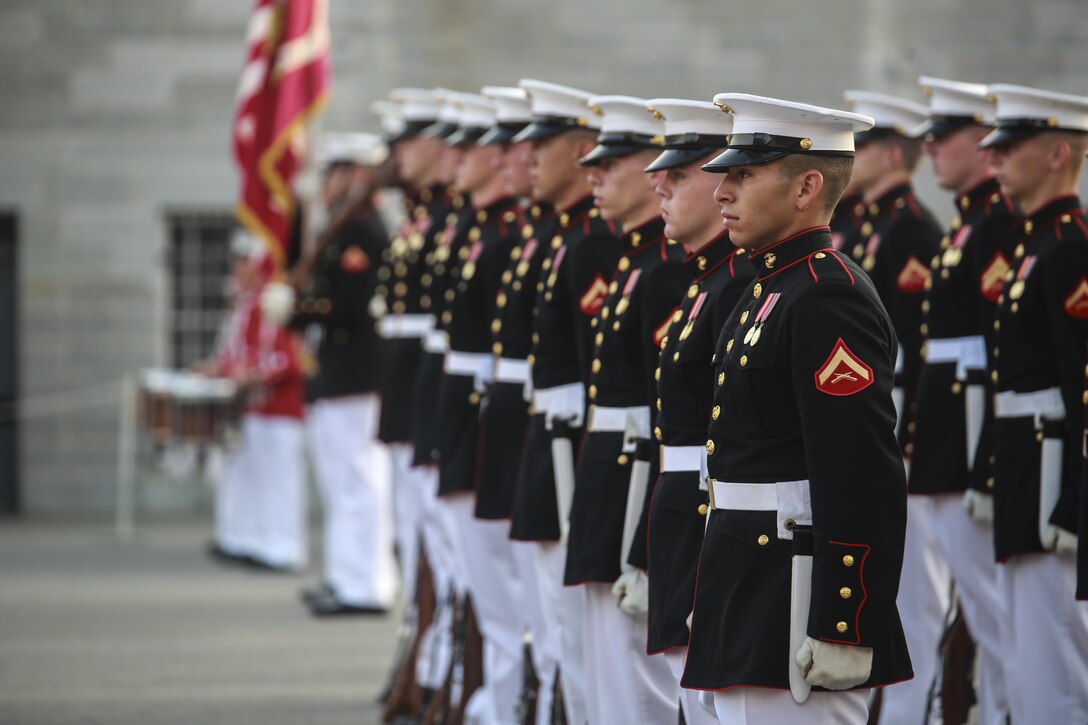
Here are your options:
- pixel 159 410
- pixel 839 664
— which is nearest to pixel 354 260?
pixel 159 410

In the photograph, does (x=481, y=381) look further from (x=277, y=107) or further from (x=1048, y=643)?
(x=277, y=107)

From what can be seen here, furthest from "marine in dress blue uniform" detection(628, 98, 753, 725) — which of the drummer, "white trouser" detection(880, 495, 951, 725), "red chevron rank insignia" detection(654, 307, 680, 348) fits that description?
the drummer

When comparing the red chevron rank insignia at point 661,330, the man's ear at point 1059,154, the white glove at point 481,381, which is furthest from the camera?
the white glove at point 481,381

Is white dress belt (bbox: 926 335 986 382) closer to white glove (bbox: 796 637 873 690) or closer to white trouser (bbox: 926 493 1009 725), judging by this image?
white trouser (bbox: 926 493 1009 725)

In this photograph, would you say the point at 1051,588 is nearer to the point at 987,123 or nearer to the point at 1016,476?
the point at 1016,476

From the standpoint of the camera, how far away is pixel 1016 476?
16.1ft

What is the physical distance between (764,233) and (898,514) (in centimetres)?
65

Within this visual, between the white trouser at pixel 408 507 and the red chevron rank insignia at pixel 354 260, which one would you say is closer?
the white trouser at pixel 408 507

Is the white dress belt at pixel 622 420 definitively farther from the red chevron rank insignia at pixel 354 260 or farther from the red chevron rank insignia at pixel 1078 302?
the red chevron rank insignia at pixel 354 260

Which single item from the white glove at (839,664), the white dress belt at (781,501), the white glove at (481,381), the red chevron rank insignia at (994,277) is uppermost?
the red chevron rank insignia at (994,277)

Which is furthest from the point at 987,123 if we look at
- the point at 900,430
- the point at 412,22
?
the point at 412,22

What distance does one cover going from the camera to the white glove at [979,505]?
5.21 metres

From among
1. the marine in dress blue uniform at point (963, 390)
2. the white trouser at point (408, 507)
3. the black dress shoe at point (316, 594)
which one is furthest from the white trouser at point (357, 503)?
the marine in dress blue uniform at point (963, 390)

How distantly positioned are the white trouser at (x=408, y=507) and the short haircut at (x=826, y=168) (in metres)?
3.83
